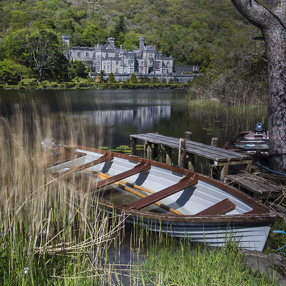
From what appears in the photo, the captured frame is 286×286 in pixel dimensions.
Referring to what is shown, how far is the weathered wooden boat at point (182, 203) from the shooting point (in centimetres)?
392

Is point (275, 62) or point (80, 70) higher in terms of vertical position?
point (80, 70)

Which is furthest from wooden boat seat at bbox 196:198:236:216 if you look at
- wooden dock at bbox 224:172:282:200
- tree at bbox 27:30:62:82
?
tree at bbox 27:30:62:82

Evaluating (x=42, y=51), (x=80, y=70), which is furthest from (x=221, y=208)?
(x=80, y=70)

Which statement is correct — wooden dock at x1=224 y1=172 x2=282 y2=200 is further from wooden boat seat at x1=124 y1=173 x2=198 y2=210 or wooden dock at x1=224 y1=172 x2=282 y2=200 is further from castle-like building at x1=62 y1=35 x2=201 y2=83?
castle-like building at x1=62 y1=35 x2=201 y2=83

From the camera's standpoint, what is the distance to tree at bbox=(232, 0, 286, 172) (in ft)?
21.2

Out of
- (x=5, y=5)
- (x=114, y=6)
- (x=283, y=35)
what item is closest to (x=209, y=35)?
(x=114, y=6)

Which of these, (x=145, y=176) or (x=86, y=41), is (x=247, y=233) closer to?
(x=145, y=176)

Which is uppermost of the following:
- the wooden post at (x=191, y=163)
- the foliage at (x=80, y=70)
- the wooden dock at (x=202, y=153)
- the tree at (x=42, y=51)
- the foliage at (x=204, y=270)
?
the tree at (x=42, y=51)

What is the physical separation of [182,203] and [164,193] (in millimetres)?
741

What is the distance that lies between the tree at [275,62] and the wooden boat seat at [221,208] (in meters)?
2.65

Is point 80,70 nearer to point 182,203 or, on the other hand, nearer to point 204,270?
point 182,203

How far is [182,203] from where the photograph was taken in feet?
18.4

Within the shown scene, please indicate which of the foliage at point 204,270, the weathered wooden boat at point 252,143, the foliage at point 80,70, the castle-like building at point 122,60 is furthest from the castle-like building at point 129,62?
the foliage at point 204,270

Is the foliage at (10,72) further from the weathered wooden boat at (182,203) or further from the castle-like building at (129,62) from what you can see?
the weathered wooden boat at (182,203)
